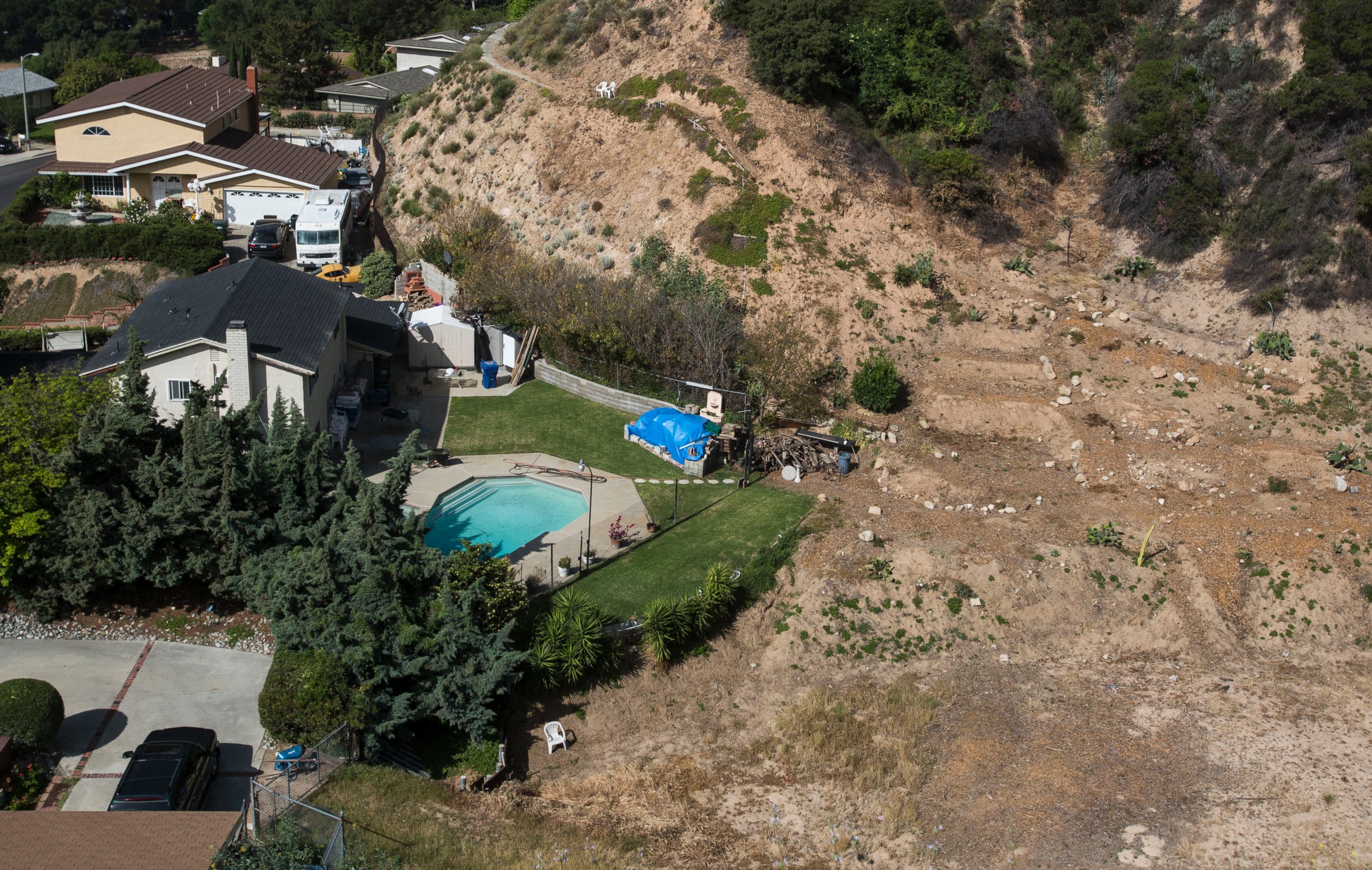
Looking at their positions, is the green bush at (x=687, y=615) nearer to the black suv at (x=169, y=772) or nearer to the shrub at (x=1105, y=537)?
the black suv at (x=169, y=772)

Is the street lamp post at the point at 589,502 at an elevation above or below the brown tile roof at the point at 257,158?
below

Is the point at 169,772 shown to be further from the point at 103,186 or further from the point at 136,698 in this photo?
the point at 103,186

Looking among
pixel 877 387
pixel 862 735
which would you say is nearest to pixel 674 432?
pixel 877 387

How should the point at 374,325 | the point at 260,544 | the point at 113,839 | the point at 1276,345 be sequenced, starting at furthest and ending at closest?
the point at 374,325
the point at 1276,345
the point at 260,544
the point at 113,839

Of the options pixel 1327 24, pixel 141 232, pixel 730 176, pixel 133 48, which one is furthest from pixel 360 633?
pixel 133 48

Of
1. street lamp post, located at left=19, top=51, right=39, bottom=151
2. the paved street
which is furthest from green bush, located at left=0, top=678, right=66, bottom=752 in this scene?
street lamp post, located at left=19, top=51, right=39, bottom=151

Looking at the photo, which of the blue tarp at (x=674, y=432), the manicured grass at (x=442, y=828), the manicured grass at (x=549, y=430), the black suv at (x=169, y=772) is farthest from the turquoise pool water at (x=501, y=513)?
the black suv at (x=169, y=772)
